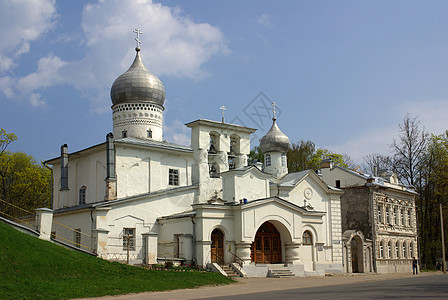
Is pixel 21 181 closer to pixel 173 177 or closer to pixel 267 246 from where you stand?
pixel 173 177

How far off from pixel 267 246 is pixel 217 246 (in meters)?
4.16

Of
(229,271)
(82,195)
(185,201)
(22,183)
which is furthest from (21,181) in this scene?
(229,271)

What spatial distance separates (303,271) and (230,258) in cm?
496

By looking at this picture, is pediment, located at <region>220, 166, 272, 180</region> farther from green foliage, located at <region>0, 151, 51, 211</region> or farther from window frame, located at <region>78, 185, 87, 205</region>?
green foliage, located at <region>0, 151, 51, 211</region>

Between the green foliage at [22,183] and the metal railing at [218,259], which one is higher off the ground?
the green foliage at [22,183]

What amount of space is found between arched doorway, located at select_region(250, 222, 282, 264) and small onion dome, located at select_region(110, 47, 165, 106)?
12402 mm

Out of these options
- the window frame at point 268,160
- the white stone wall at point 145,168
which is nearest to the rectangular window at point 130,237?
the white stone wall at point 145,168

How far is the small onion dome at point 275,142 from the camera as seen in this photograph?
133ft

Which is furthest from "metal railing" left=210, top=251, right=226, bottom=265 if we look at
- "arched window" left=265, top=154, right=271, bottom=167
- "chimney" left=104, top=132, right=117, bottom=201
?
"arched window" left=265, top=154, right=271, bottom=167

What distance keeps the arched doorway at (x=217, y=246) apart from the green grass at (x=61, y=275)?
510cm

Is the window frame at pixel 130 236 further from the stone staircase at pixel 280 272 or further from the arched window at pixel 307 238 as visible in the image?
the arched window at pixel 307 238

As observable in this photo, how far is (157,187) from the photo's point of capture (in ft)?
105

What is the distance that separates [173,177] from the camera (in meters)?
33.0

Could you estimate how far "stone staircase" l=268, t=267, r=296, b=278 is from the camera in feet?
91.8
